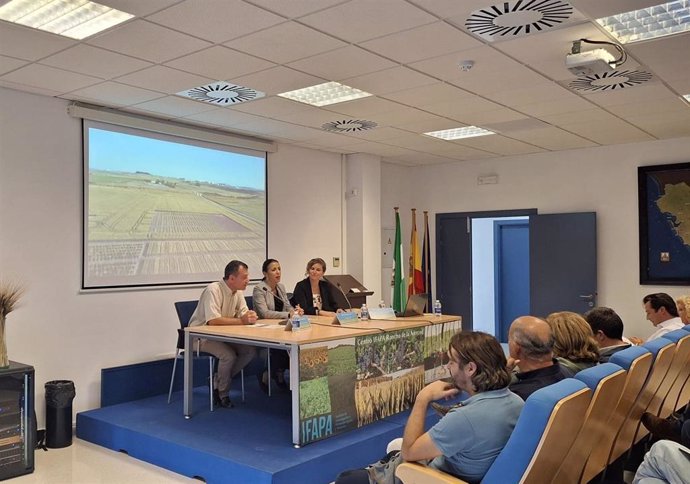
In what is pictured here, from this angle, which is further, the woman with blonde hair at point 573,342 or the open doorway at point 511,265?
the open doorway at point 511,265

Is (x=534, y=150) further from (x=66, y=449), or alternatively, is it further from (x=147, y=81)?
(x=66, y=449)

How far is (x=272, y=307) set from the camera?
5.24m

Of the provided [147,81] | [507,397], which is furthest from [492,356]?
[147,81]

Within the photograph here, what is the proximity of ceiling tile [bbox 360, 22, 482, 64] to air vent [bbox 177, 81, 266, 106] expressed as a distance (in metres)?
1.32

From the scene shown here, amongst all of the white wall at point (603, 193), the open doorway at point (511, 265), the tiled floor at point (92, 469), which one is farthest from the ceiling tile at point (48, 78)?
the white wall at point (603, 193)

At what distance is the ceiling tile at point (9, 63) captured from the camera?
3.86 m

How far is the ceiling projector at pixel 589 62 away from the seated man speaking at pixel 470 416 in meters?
2.15

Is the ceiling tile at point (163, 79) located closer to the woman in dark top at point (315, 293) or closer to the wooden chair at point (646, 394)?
the woman in dark top at point (315, 293)

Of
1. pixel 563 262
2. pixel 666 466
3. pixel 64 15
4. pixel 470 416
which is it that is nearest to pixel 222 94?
pixel 64 15

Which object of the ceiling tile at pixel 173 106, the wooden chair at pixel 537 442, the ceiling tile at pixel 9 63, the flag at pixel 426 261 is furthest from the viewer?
the flag at pixel 426 261

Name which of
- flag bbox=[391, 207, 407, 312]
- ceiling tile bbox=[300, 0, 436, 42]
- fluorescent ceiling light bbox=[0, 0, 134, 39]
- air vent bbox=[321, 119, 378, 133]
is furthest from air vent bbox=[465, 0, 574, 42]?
flag bbox=[391, 207, 407, 312]

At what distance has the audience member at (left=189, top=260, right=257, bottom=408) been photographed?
4629 millimetres

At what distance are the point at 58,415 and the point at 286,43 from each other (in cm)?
319

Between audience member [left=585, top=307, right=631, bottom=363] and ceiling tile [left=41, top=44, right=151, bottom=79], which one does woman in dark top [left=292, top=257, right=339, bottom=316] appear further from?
audience member [left=585, top=307, right=631, bottom=363]
